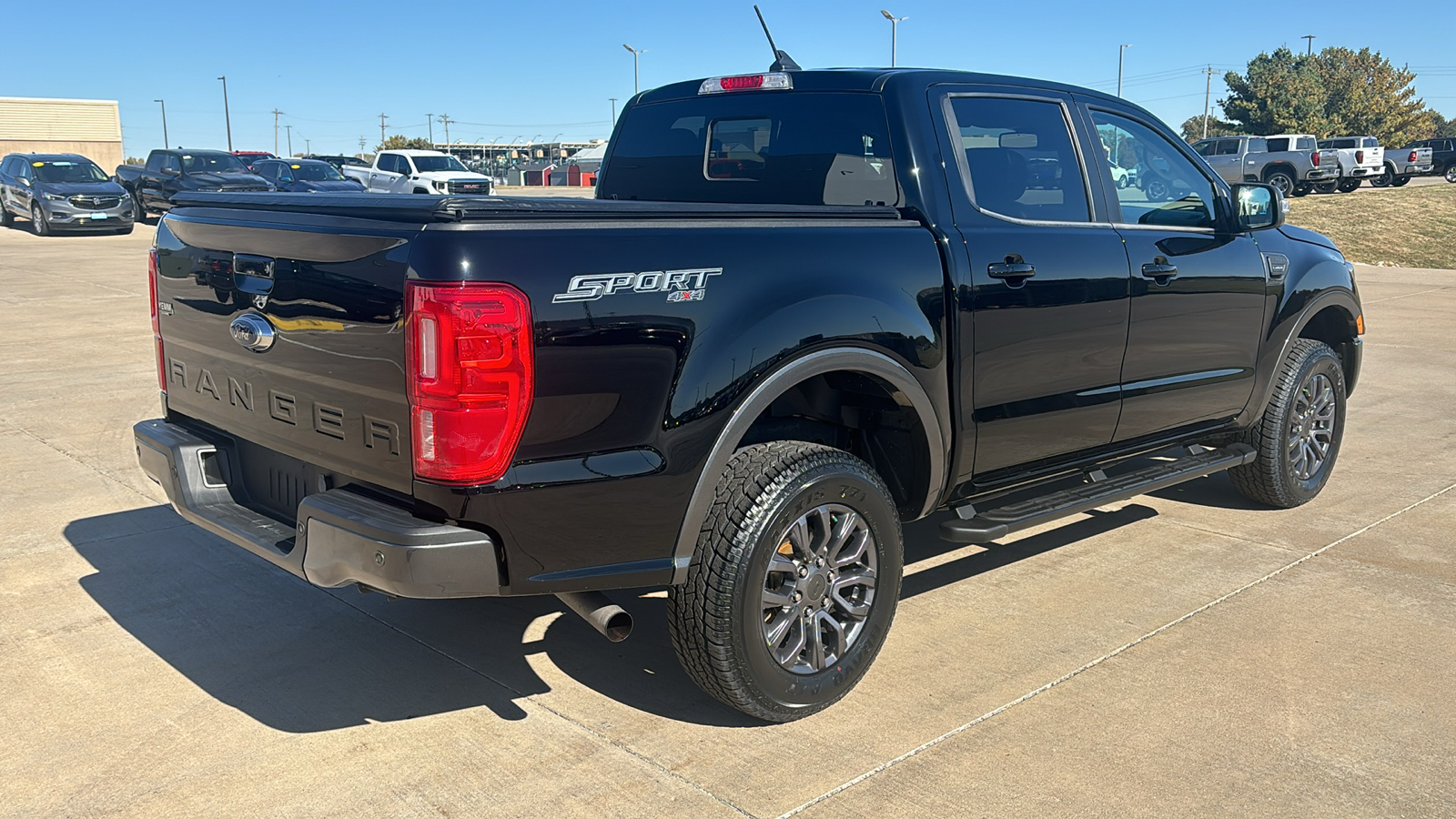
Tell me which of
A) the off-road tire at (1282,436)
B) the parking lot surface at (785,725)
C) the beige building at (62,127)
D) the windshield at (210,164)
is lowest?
the parking lot surface at (785,725)

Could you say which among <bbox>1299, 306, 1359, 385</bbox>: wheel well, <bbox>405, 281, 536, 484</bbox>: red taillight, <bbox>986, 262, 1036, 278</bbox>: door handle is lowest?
<bbox>1299, 306, 1359, 385</bbox>: wheel well

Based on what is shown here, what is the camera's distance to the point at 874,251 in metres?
3.64

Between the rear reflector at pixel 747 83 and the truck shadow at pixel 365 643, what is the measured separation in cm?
200

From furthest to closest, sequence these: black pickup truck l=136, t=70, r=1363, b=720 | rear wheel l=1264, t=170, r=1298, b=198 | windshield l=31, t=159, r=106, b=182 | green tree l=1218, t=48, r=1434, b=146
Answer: green tree l=1218, t=48, r=1434, b=146 → rear wheel l=1264, t=170, r=1298, b=198 → windshield l=31, t=159, r=106, b=182 → black pickup truck l=136, t=70, r=1363, b=720

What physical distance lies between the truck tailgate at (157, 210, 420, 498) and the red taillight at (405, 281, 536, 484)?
67mm

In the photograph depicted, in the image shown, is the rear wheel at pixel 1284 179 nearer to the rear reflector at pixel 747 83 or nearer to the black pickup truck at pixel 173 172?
the black pickup truck at pixel 173 172

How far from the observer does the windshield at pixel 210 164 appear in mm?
26203

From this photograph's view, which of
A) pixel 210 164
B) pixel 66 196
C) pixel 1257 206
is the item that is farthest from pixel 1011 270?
pixel 210 164

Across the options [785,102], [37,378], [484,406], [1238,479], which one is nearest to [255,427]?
[484,406]

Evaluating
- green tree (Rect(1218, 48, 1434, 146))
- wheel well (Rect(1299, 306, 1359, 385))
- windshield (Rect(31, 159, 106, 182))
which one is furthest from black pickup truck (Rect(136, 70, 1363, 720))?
green tree (Rect(1218, 48, 1434, 146))

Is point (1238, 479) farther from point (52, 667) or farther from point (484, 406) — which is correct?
point (52, 667)

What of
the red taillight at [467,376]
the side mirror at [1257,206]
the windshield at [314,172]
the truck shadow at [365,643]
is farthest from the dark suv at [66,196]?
the red taillight at [467,376]

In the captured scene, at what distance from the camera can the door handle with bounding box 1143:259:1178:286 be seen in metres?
4.56

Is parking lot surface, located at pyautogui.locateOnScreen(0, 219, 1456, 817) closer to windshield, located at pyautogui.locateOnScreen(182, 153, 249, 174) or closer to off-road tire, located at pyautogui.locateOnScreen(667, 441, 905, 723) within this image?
off-road tire, located at pyautogui.locateOnScreen(667, 441, 905, 723)
